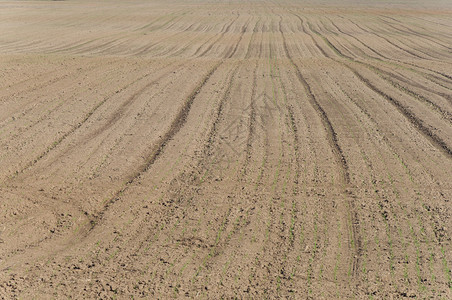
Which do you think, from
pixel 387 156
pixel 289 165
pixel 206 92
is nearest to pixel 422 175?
pixel 387 156

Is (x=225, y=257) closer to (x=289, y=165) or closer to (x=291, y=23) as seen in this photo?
(x=289, y=165)

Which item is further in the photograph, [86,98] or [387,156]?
[86,98]

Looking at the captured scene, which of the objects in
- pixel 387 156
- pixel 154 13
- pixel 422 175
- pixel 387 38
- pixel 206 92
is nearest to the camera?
pixel 422 175

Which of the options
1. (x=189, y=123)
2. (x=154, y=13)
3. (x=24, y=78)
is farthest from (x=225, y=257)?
(x=154, y=13)

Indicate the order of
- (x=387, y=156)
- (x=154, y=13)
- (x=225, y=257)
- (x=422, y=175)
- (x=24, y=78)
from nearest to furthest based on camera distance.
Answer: (x=225, y=257) → (x=422, y=175) → (x=387, y=156) → (x=24, y=78) → (x=154, y=13)

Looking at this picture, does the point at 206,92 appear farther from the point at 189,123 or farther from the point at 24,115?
the point at 24,115

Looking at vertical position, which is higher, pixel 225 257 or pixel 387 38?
pixel 387 38
